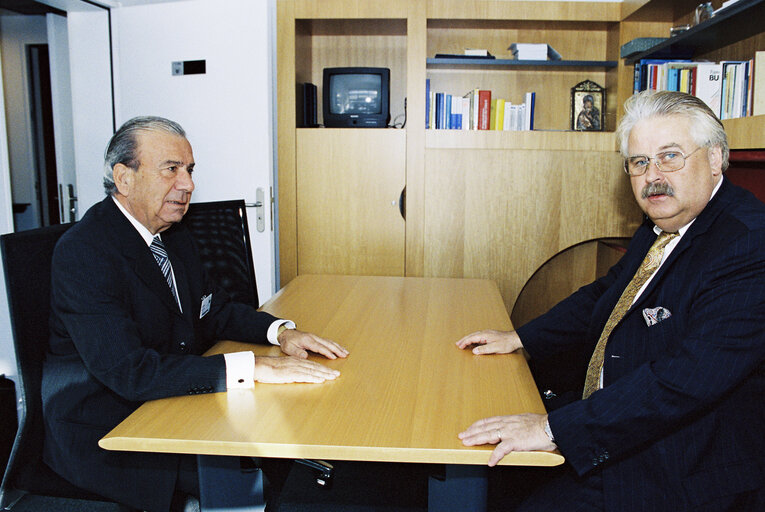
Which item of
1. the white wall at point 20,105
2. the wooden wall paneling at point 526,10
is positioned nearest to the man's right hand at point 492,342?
the wooden wall paneling at point 526,10

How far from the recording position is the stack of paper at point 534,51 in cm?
389

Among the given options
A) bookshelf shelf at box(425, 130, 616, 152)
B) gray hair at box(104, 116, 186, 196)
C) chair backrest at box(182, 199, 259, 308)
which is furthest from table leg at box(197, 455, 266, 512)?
bookshelf shelf at box(425, 130, 616, 152)

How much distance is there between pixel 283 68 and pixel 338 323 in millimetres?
2363

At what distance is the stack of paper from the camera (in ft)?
12.8

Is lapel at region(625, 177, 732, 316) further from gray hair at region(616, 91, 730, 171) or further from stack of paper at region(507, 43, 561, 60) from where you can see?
stack of paper at region(507, 43, 561, 60)

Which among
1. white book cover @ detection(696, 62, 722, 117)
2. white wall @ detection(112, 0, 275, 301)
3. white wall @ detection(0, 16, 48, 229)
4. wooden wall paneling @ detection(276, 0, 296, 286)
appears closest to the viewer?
white book cover @ detection(696, 62, 722, 117)

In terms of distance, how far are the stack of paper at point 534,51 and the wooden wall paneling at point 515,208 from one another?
610 millimetres

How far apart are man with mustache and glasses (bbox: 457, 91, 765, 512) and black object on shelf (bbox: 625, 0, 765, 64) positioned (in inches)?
49.6

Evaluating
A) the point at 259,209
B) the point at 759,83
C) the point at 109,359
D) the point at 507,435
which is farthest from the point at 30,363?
the point at 759,83

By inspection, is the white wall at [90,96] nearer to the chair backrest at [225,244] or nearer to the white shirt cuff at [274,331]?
the chair backrest at [225,244]

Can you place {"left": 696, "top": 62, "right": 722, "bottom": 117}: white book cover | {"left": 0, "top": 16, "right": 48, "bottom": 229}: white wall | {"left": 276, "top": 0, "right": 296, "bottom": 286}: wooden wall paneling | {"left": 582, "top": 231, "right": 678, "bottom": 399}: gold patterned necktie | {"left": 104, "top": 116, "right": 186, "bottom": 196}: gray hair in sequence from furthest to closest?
{"left": 0, "top": 16, "right": 48, "bottom": 229}: white wall → {"left": 276, "top": 0, "right": 296, "bottom": 286}: wooden wall paneling → {"left": 696, "top": 62, "right": 722, "bottom": 117}: white book cover → {"left": 104, "top": 116, "right": 186, "bottom": 196}: gray hair → {"left": 582, "top": 231, "right": 678, "bottom": 399}: gold patterned necktie

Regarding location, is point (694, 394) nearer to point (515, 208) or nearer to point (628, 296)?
point (628, 296)

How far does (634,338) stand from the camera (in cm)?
146

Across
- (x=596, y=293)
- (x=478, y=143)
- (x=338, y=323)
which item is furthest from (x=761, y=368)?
(x=478, y=143)
